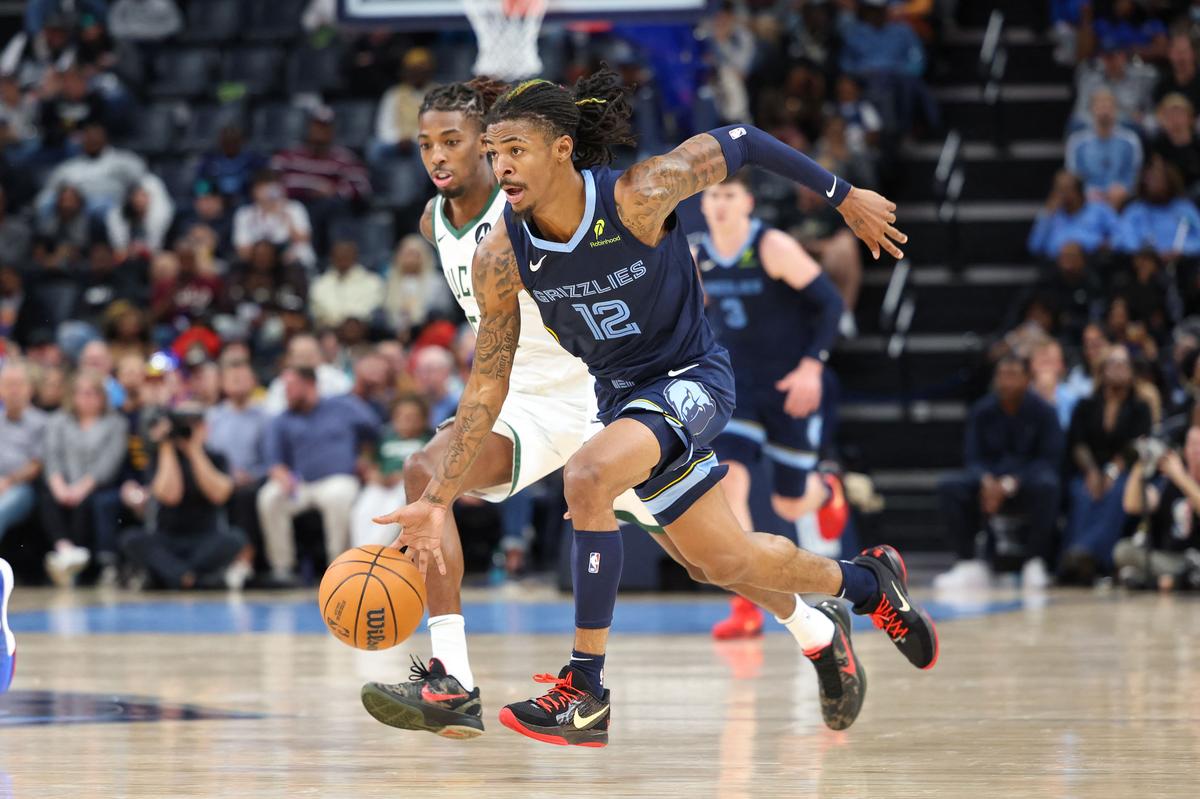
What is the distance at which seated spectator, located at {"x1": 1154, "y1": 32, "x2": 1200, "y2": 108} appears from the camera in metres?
14.2

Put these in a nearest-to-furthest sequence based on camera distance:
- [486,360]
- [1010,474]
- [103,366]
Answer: [486,360]
[1010,474]
[103,366]

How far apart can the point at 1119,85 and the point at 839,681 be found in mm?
10774

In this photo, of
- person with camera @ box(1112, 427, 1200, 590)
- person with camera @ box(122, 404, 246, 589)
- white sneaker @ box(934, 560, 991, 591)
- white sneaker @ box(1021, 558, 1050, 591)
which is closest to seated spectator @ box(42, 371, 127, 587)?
A: person with camera @ box(122, 404, 246, 589)

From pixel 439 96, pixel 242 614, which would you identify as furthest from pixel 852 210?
pixel 242 614

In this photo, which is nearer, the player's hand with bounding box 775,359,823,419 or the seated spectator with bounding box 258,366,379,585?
the player's hand with bounding box 775,359,823,419

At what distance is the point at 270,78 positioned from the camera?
17016 mm

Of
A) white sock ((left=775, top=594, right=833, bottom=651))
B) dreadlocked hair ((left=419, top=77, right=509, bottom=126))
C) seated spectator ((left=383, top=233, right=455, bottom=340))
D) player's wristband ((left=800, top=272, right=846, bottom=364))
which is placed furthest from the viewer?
seated spectator ((left=383, top=233, right=455, bottom=340))

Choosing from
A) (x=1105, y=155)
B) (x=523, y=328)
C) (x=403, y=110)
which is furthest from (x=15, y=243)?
A: (x=523, y=328)

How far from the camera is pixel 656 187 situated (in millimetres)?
4660

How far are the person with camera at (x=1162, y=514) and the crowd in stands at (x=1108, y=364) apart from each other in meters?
0.01

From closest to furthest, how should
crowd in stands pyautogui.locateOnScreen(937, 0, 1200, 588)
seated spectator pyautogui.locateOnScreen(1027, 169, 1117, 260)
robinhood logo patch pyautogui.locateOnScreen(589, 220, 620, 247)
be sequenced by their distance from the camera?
robinhood logo patch pyautogui.locateOnScreen(589, 220, 620, 247)
crowd in stands pyautogui.locateOnScreen(937, 0, 1200, 588)
seated spectator pyautogui.locateOnScreen(1027, 169, 1117, 260)

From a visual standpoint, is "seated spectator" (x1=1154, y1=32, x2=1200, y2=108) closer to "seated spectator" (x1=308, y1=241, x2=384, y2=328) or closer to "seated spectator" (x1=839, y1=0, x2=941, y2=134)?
"seated spectator" (x1=839, y1=0, x2=941, y2=134)

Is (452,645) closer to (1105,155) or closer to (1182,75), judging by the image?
(1105,155)

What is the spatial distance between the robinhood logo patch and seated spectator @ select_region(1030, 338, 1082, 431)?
7.72 metres
